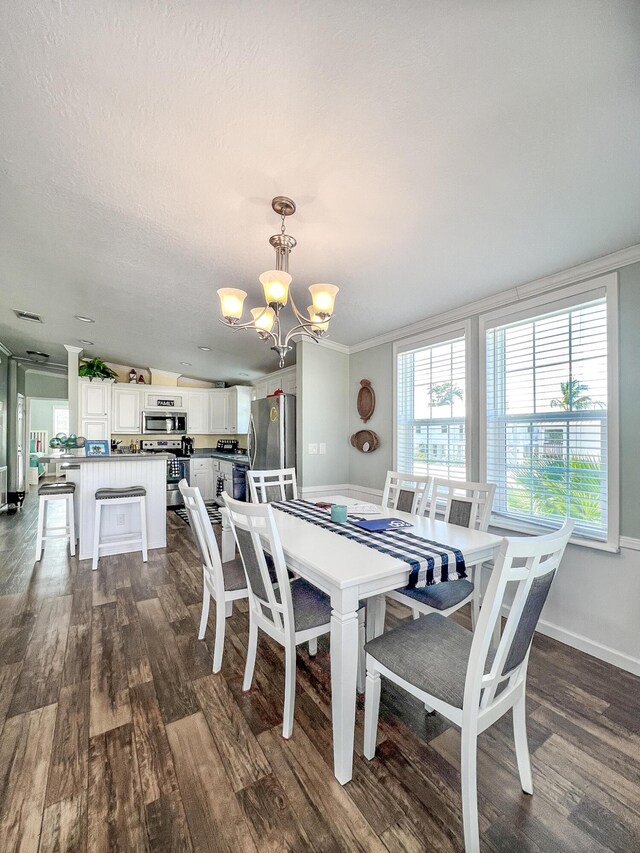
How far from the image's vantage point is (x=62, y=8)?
101cm

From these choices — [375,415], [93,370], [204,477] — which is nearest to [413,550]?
[375,415]

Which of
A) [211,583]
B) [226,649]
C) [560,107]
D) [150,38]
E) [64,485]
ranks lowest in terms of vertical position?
[226,649]

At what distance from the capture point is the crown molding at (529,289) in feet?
6.58

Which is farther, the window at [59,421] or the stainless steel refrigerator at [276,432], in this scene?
the window at [59,421]

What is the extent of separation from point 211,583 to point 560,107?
268 centimetres

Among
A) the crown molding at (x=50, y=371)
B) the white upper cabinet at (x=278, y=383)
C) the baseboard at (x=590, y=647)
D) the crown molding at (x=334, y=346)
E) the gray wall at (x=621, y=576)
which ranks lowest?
the baseboard at (x=590, y=647)

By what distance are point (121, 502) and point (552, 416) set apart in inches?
159

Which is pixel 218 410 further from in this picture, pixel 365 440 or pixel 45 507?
pixel 365 440

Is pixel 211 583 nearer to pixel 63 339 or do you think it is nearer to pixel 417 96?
pixel 417 96

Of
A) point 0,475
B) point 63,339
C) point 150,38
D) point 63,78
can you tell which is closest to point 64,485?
point 63,339

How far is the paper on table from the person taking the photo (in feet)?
7.55

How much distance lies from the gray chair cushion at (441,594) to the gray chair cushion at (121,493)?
306 cm

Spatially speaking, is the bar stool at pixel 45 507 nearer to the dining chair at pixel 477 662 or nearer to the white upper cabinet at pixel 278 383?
the white upper cabinet at pixel 278 383

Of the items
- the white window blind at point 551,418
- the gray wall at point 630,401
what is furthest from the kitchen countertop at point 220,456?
the gray wall at point 630,401
